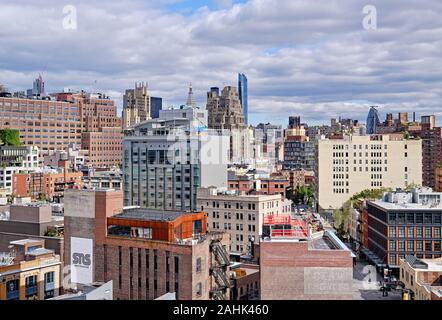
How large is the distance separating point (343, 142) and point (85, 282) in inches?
1439

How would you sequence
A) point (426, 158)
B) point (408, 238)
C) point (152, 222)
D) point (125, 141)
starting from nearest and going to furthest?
point (152, 222) → point (408, 238) → point (125, 141) → point (426, 158)

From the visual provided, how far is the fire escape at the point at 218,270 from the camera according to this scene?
17.9 meters

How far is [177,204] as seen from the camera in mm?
36312

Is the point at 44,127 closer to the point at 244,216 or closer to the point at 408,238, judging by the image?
the point at 244,216

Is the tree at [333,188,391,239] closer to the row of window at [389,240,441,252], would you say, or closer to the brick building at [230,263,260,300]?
the row of window at [389,240,441,252]

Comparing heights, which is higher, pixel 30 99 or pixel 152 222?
pixel 30 99

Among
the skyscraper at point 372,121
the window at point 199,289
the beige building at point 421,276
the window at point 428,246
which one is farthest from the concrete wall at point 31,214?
the skyscraper at point 372,121

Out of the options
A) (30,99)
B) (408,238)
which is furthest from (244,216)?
(30,99)

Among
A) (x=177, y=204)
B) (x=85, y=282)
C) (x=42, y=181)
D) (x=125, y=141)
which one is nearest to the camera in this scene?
(x=85, y=282)

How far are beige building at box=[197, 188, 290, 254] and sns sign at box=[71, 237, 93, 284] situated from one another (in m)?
13.5

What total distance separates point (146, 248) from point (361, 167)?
36.8 m

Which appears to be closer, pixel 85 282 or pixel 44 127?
pixel 85 282

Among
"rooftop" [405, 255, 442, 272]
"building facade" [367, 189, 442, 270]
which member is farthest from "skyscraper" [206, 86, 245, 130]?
"rooftop" [405, 255, 442, 272]

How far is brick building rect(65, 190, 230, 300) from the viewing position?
1677 centimetres
